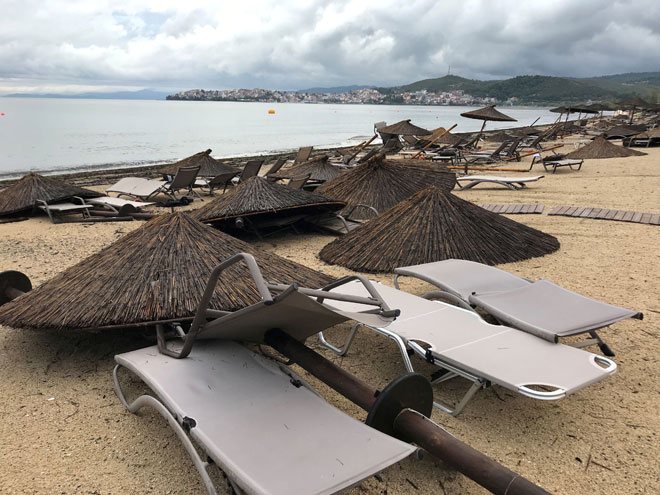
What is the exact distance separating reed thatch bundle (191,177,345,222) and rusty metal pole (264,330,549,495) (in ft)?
12.0

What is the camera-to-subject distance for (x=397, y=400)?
193 cm

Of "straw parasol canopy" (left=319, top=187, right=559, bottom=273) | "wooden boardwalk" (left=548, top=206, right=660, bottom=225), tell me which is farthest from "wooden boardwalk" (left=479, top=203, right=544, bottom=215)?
"straw parasol canopy" (left=319, top=187, right=559, bottom=273)

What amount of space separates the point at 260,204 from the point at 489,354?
13.0ft

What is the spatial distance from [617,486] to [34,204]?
28.1 feet

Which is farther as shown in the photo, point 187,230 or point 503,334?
point 187,230

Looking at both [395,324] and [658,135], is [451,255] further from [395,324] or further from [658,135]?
[658,135]

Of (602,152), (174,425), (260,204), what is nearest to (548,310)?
(174,425)

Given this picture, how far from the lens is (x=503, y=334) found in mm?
2762

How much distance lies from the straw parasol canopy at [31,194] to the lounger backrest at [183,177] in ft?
5.36

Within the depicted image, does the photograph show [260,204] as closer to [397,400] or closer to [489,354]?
[489,354]

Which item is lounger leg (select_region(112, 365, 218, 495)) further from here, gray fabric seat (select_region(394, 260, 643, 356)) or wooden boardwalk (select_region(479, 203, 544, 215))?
wooden boardwalk (select_region(479, 203, 544, 215))

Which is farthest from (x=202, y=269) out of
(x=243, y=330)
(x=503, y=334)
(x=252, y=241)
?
(x=252, y=241)

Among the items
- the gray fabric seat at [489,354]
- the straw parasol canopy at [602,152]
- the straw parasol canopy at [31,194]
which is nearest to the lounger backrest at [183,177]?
the straw parasol canopy at [31,194]

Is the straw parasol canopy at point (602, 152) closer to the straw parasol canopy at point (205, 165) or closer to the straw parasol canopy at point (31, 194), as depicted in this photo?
the straw parasol canopy at point (205, 165)
